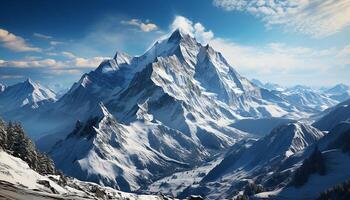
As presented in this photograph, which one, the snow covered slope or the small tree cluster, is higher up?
the small tree cluster

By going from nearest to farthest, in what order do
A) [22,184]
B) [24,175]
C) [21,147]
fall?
1. [22,184]
2. [24,175]
3. [21,147]

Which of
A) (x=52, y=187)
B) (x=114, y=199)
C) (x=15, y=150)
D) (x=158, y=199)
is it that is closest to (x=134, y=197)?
(x=158, y=199)

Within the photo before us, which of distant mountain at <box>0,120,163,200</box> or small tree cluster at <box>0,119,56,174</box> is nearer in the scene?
distant mountain at <box>0,120,163,200</box>

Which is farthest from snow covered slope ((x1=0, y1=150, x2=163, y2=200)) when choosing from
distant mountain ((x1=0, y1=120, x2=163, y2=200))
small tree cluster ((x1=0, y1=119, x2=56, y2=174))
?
small tree cluster ((x1=0, y1=119, x2=56, y2=174))

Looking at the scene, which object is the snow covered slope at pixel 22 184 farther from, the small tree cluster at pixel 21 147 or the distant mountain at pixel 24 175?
the small tree cluster at pixel 21 147

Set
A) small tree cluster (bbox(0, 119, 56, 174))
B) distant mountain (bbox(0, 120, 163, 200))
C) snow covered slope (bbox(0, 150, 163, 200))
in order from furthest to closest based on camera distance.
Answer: small tree cluster (bbox(0, 119, 56, 174)) < distant mountain (bbox(0, 120, 163, 200)) < snow covered slope (bbox(0, 150, 163, 200))

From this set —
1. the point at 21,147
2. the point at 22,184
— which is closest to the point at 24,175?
the point at 22,184

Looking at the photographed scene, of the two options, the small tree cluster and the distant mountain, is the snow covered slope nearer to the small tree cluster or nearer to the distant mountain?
the distant mountain

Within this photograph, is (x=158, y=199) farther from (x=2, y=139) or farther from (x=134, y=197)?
(x=2, y=139)

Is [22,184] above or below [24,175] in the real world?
below

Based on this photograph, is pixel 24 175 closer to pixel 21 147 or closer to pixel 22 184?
pixel 22 184

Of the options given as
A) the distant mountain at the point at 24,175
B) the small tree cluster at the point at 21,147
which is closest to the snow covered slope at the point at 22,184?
the distant mountain at the point at 24,175

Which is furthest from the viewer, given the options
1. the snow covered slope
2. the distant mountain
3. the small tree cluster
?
the small tree cluster
